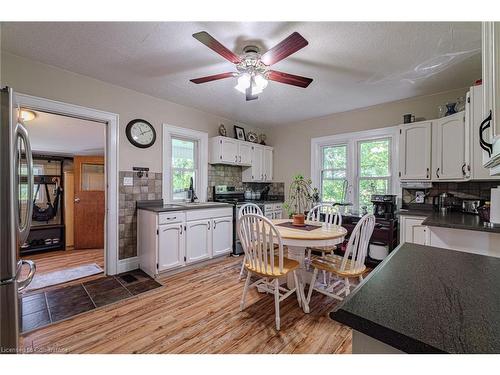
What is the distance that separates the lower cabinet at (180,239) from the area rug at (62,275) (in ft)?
2.30

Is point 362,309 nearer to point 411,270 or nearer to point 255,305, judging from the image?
point 411,270

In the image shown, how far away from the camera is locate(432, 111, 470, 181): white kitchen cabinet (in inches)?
101

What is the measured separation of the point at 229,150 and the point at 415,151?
109 inches

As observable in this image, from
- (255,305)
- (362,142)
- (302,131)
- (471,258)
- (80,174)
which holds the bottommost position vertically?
(255,305)

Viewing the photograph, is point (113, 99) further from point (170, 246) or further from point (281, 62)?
point (281, 62)

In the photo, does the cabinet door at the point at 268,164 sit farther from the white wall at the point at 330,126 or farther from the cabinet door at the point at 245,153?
the cabinet door at the point at 245,153

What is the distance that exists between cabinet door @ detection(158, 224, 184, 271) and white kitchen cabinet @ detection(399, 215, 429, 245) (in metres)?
2.83

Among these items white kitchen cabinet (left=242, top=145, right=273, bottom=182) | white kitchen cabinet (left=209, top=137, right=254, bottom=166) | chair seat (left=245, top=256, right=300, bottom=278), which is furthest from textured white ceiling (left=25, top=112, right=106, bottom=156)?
chair seat (left=245, top=256, right=300, bottom=278)

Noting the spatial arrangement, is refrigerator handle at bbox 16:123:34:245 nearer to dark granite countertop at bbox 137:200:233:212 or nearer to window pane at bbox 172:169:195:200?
dark granite countertop at bbox 137:200:233:212

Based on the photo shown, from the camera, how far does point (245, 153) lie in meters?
4.26

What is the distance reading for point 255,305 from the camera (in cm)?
221

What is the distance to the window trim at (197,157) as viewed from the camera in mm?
3350
